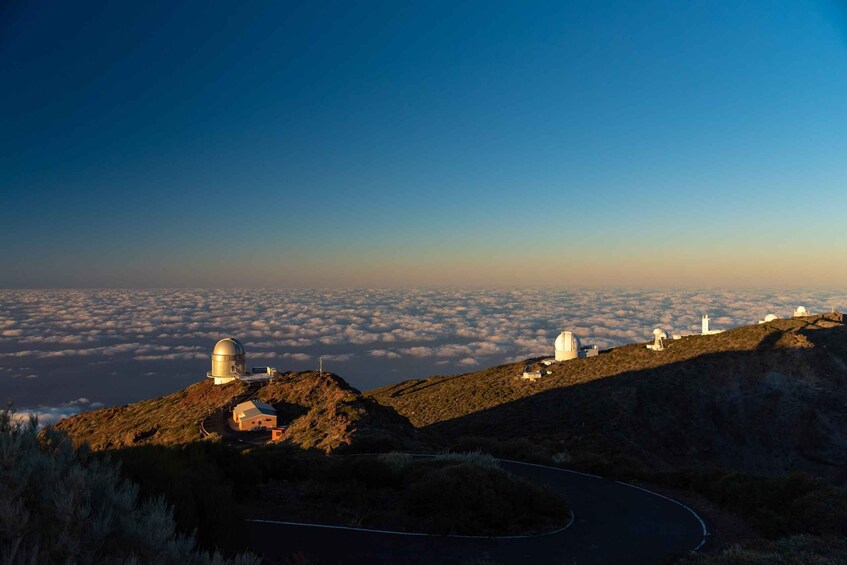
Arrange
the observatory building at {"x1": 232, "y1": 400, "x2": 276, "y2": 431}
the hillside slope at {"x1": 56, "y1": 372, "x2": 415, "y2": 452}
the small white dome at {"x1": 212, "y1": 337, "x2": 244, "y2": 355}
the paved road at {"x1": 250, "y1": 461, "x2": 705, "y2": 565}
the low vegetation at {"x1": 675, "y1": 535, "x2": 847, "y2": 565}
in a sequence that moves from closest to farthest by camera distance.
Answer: the low vegetation at {"x1": 675, "y1": 535, "x2": 847, "y2": 565} < the paved road at {"x1": 250, "y1": 461, "x2": 705, "y2": 565} < the hillside slope at {"x1": 56, "y1": 372, "x2": 415, "y2": 452} < the observatory building at {"x1": 232, "y1": 400, "x2": 276, "y2": 431} < the small white dome at {"x1": 212, "y1": 337, "x2": 244, "y2": 355}

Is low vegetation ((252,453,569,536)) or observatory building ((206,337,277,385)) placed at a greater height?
low vegetation ((252,453,569,536))

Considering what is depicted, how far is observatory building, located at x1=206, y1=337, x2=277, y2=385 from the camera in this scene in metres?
37.1

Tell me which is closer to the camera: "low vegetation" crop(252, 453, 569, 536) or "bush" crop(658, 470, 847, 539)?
"low vegetation" crop(252, 453, 569, 536)

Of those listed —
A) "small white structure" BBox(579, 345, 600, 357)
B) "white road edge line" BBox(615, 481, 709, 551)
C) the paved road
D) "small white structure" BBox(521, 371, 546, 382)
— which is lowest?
"small white structure" BBox(521, 371, 546, 382)

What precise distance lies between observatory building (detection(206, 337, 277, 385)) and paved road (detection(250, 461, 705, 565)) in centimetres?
3028

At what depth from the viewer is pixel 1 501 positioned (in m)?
3.21

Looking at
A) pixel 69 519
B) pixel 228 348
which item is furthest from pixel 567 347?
pixel 69 519

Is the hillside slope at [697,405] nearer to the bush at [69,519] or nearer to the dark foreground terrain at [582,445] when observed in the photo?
the dark foreground terrain at [582,445]

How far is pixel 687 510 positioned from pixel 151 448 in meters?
11.6

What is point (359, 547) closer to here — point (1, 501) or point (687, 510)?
point (1, 501)

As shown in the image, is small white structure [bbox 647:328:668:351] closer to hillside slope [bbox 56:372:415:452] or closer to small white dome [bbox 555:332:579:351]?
small white dome [bbox 555:332:579:351]

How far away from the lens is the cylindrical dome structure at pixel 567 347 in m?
50.0

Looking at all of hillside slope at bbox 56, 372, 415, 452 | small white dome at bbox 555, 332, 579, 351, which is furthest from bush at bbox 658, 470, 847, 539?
small white dome at bbox 555, 332, 579, 351

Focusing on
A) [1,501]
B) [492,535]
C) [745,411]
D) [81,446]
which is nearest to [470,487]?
[492,535]
